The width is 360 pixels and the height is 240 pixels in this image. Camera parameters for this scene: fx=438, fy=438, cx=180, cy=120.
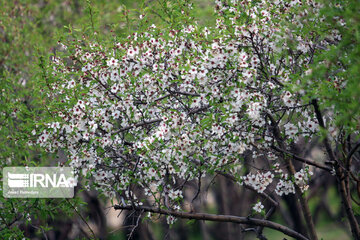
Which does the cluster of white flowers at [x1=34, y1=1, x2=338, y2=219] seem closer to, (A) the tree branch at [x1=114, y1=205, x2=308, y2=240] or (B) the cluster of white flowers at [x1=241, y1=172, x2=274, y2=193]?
(B) the cluster of white flowers at [x1=241, y1=172, x2=274, y2=193]

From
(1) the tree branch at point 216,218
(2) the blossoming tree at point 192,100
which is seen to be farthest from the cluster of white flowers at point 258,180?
(1) the tree branch at point 216,218

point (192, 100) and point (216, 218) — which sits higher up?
point (192, 100)

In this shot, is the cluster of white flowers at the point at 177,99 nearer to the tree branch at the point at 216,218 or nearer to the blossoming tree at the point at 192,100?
the blossoming tree at the point at 192,100

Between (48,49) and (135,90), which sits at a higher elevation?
(48,49)

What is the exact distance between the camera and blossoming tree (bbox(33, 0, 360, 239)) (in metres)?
4.89

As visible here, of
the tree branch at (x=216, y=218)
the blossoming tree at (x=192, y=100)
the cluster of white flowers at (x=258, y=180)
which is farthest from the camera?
the cluster of white flowers at (x=258, y=180)

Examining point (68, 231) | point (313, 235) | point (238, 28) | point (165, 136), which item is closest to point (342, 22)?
point (238, 28)

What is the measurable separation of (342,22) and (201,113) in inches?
76.0

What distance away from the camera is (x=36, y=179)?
6.77 m

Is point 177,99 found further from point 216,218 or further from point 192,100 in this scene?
point 216,218

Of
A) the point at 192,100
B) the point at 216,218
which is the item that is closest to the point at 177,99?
the point at 192,100

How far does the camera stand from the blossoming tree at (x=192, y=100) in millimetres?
4895

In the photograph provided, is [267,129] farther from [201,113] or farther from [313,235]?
[313,235]

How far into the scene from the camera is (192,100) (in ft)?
16.9
